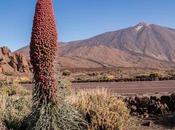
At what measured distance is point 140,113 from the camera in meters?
16.6

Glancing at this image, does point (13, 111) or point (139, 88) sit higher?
point (139, 88)

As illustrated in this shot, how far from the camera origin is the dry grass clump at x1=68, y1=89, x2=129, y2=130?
11.2m

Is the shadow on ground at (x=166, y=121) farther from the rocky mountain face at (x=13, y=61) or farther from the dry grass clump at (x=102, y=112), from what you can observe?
the rocky mountain face at (x=13, y=61)

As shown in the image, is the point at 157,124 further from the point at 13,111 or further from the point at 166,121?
the point at 13,111

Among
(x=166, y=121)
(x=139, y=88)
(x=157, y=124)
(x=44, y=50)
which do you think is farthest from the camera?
(x=139, y=88)

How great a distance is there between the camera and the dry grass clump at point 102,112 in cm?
1125

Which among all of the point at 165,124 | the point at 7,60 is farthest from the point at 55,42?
the point at 7,60

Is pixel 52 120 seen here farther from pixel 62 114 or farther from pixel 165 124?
pixel 165 124

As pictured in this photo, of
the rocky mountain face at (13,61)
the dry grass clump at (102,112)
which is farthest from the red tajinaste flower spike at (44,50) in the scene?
the rocky mountain face at (13,61)

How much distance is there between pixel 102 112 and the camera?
1136 cm

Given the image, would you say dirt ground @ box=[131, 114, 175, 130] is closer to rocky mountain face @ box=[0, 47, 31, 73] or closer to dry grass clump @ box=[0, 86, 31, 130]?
dry grass clump @ box=[0, 86, 31, 130]

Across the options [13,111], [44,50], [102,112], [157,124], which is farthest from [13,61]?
[44,50]

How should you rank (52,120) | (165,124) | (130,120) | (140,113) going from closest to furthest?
(52,120) → (130,120) → (165,124) → (140,113)

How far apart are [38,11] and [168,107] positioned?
28.3 feet
